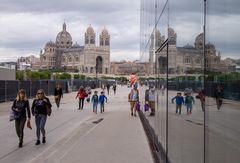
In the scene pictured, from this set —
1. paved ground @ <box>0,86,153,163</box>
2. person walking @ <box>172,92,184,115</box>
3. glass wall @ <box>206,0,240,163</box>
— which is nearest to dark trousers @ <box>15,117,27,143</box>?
paved ground @ <box>0,86,153,163</box>

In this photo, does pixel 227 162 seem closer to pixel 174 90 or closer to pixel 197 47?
pixel 197 47

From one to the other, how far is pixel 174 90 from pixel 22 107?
24.0 feet

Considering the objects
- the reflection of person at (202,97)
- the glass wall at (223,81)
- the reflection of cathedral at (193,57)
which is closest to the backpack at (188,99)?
the reflection of cathedral at (193,57)

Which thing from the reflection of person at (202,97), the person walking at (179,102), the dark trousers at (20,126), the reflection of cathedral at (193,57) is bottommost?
the dark trousers at (20,126)

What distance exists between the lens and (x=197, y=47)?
3.87 meters

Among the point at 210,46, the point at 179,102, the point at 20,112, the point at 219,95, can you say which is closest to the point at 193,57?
the point at 210,46

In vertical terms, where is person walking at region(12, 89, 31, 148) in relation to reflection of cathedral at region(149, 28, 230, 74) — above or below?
below

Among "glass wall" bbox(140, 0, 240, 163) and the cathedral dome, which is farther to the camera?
the cathedral dome

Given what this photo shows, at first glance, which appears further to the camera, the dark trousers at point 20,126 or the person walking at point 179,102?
the dark trousers at point 20,126

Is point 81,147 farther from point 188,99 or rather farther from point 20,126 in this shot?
point 188,99

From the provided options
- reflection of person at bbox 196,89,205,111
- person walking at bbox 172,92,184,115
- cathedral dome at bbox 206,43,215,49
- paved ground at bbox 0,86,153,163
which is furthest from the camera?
paved ground at bbox 0,86,153,163

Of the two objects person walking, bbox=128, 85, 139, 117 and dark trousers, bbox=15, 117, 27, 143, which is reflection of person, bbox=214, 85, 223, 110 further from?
person walking, bbox=128, 85, 139, 117

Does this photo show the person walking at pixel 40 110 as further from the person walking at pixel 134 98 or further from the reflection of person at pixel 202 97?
the person walking at pixel 134 98

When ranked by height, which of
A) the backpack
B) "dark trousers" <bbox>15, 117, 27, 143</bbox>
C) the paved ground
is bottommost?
the paved ground
